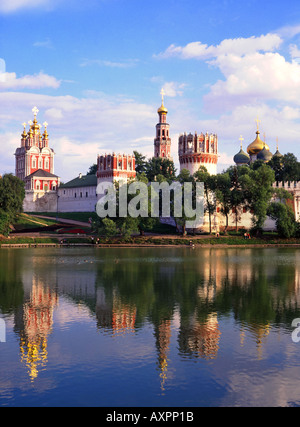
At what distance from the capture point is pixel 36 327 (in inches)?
785

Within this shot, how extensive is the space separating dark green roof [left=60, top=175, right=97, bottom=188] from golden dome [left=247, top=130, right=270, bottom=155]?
3111cm

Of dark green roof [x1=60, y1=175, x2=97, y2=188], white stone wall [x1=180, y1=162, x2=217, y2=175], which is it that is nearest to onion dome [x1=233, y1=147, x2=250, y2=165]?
white stone wall [x1=180, y1=162, x2=217, y2=175]

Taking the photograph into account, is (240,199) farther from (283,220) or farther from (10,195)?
(10,195)

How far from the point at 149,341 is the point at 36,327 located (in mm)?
4594

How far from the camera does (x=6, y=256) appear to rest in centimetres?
4991

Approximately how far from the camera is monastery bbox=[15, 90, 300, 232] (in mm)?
82188

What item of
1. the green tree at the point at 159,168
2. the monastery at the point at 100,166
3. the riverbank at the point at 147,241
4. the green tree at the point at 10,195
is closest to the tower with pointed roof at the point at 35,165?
the monastery at the point at 100,166

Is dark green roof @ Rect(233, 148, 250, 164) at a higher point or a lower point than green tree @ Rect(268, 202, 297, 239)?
higher

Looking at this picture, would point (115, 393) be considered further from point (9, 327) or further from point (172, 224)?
point (172, 224)

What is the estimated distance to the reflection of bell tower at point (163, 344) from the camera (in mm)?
14766

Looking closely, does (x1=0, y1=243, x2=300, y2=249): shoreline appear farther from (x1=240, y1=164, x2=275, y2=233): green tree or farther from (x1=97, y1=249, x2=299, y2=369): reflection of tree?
(x1=97, y1=249, x2=299, y2=369): reflection of tree

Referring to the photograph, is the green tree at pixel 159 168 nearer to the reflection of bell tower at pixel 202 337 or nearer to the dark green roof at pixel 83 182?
the dark green roof at pixel 83 182

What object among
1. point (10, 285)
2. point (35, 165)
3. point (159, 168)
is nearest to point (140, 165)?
point (159, 168)

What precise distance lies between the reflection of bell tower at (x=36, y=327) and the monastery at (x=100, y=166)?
1866 inches
